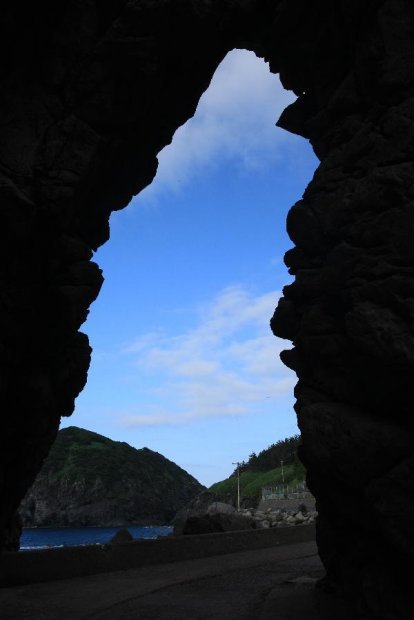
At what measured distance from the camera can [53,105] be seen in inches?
626

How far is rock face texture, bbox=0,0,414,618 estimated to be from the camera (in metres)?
10.4

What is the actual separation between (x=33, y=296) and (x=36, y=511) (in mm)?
195985

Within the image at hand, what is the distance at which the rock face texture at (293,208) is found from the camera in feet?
34.2

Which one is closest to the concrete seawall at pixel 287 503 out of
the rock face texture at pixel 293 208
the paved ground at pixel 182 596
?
the paved ground at pixel 182 596

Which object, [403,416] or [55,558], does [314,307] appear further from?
[55,558]

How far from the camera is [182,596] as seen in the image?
13844 millimetres

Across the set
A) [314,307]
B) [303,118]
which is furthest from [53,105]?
[314,307]

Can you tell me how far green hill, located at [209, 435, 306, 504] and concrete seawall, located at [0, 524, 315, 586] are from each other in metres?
62.7

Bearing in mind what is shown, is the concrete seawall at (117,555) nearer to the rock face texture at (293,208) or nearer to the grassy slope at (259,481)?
the rock face texture at (293,208)

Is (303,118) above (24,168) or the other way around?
above

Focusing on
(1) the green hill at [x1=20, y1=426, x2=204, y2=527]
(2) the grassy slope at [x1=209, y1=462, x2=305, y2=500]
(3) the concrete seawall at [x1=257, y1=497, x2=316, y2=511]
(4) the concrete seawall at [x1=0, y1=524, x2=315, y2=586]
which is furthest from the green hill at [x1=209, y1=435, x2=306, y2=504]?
(1) the green hill at [x1=20, y1=426, x2=204, y2=527]

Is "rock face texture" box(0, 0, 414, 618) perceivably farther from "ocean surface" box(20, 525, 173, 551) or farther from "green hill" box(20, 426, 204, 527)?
"green hill" box(20, 426, 204, 527)

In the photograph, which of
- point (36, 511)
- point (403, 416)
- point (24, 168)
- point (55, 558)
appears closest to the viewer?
point (403, 416)

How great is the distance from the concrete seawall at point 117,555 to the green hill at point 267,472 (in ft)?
206
